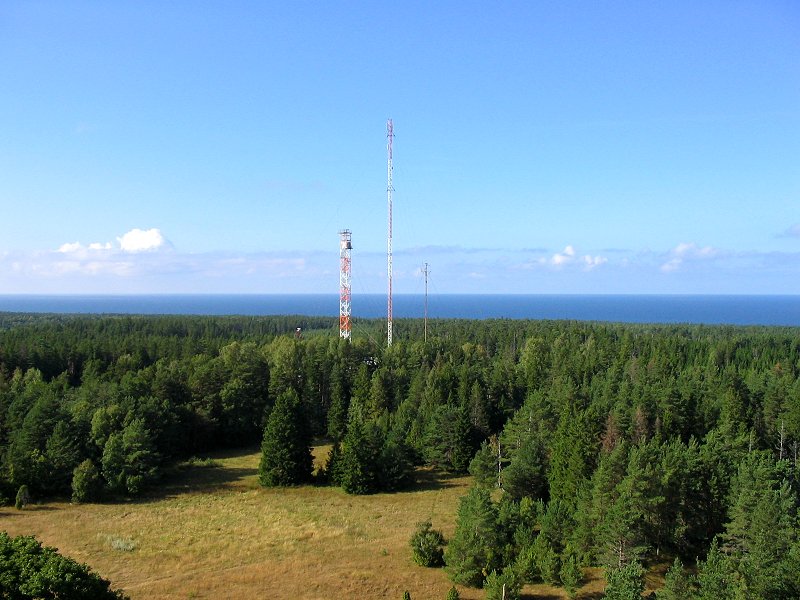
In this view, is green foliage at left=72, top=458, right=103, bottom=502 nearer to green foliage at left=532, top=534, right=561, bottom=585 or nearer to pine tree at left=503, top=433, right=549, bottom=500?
pine tree at left=503, top=433, right=549, bottom=500

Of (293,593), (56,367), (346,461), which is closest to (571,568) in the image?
(293,593)

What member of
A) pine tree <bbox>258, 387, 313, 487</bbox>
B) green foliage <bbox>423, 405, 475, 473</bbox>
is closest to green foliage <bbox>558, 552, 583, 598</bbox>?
green foliage <bbox>423, 405, 475, 473</bbox>

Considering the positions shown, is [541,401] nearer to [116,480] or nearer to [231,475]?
[231,475]

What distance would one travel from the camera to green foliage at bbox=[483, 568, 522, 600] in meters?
22.4

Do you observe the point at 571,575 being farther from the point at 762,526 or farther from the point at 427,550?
the point at 762,526

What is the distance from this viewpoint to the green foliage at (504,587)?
73.4ft

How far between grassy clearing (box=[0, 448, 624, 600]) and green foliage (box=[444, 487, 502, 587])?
2.54 feet

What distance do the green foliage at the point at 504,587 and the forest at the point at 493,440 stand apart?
127 millimetres

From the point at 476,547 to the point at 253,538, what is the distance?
13.6 metres

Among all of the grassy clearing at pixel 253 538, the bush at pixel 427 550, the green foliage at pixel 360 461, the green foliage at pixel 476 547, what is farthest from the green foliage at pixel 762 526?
the green foliage at pixel 360 461

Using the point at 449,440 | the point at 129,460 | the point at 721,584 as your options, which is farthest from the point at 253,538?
the point at 721,584

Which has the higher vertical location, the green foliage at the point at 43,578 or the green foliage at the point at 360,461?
the green foliage at the point at 43,578

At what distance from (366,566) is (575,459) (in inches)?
527

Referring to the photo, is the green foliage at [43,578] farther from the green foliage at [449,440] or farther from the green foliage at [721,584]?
the green foliage at [449,440]
